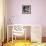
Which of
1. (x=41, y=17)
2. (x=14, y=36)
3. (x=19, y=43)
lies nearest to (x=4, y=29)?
(x=14, y=36)

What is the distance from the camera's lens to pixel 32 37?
7.17ft

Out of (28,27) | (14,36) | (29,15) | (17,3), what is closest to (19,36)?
(14,36)

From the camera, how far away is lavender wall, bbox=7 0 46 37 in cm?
226

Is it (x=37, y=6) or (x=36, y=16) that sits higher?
(x=37, y=6)

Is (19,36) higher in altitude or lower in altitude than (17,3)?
lower

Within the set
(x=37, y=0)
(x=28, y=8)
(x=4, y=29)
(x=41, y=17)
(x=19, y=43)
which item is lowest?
(x=19, y=43)

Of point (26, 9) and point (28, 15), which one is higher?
point (26, 9)

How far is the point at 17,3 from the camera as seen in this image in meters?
2.26

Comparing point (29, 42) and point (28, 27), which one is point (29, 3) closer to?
point (28, 27)

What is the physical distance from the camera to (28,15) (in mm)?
2262

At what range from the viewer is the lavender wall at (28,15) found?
226 cm

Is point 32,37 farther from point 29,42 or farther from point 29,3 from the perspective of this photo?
point 29,3

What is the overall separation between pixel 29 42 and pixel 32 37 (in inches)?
4.0

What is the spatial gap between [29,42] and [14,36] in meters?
0.29
